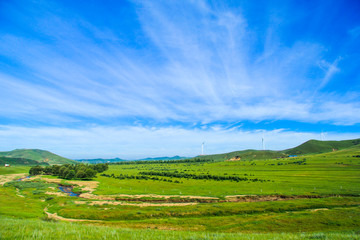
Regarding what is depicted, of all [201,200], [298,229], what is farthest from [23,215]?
[298,229]

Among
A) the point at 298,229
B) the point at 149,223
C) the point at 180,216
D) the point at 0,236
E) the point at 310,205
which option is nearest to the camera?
the point at 0,236

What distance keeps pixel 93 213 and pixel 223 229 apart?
35.9 metres

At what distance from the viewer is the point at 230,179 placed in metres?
109

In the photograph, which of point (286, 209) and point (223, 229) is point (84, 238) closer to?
point (223, 229)

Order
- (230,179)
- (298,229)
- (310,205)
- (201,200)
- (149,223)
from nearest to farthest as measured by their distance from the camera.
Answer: (298,229)
(149,223)
(310,205)
(201,200)
(230,179)

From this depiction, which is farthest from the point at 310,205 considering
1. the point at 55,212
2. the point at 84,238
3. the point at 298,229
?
the point at 55,212

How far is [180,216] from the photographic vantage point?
44.2 meters

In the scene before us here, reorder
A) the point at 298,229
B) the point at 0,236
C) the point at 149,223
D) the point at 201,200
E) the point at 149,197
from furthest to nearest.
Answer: the point at 149,197 → the point at 201,200 → the point at 149,223 → the point at 298,229 → the point at 0,236

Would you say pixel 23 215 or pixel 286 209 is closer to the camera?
pixel 23 215

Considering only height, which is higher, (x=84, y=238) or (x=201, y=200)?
(x=84, y=238)

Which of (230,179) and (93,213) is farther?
(230,179)

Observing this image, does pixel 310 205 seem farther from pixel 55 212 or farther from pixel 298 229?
pixel 55 212

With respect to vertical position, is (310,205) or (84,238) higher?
(84,238)

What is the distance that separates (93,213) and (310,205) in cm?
6270
